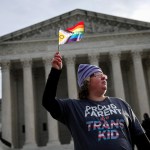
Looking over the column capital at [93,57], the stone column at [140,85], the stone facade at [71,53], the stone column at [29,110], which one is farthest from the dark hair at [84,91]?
the column capital at [93,57]

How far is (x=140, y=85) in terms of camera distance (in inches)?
1629

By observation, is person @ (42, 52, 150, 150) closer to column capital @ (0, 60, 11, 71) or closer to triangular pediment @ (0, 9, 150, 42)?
column capital @ (0, 60, 11, 71)

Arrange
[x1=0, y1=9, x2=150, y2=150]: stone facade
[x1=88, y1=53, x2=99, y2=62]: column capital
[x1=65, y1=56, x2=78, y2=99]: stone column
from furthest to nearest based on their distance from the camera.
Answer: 1. [x1=88, y1=53, x2=99, y2=62]: column capital
2. [x1=0, y1=9, x2=150, y2=150]: stone facade
3. [x1=65, y1=56, x2=78, y2=99]: stone column

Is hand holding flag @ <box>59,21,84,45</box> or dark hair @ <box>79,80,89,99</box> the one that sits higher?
hand holding flag @ <box>59,21,84,45</box>

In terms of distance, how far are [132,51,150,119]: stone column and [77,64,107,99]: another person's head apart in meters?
37.3

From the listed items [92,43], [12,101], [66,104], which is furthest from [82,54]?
[66,104]

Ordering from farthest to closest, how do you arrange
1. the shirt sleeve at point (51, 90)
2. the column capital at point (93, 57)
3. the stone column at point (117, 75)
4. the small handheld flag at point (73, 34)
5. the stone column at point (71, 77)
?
1. the column capital at point (93, 57)
2. the stone column at point (71, 77)
3. the stone column at point (117, 75)
4. the small handheld flag at point (73, 34)
5. the shirt sleeve at point (51, 90)

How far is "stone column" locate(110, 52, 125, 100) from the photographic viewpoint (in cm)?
4125

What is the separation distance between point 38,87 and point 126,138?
45.1 m

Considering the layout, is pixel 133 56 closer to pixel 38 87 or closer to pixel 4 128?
pixel 38 87

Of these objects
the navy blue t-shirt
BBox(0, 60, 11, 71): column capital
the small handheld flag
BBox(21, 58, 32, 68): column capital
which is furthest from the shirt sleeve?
BBox(0, 60, 11, 71): column capital

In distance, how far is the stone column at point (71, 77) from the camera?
1629 inches

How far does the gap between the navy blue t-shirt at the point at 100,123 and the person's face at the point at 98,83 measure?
162mm

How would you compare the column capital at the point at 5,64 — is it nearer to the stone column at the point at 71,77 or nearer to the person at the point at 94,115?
the stone column at the point at 71,77
